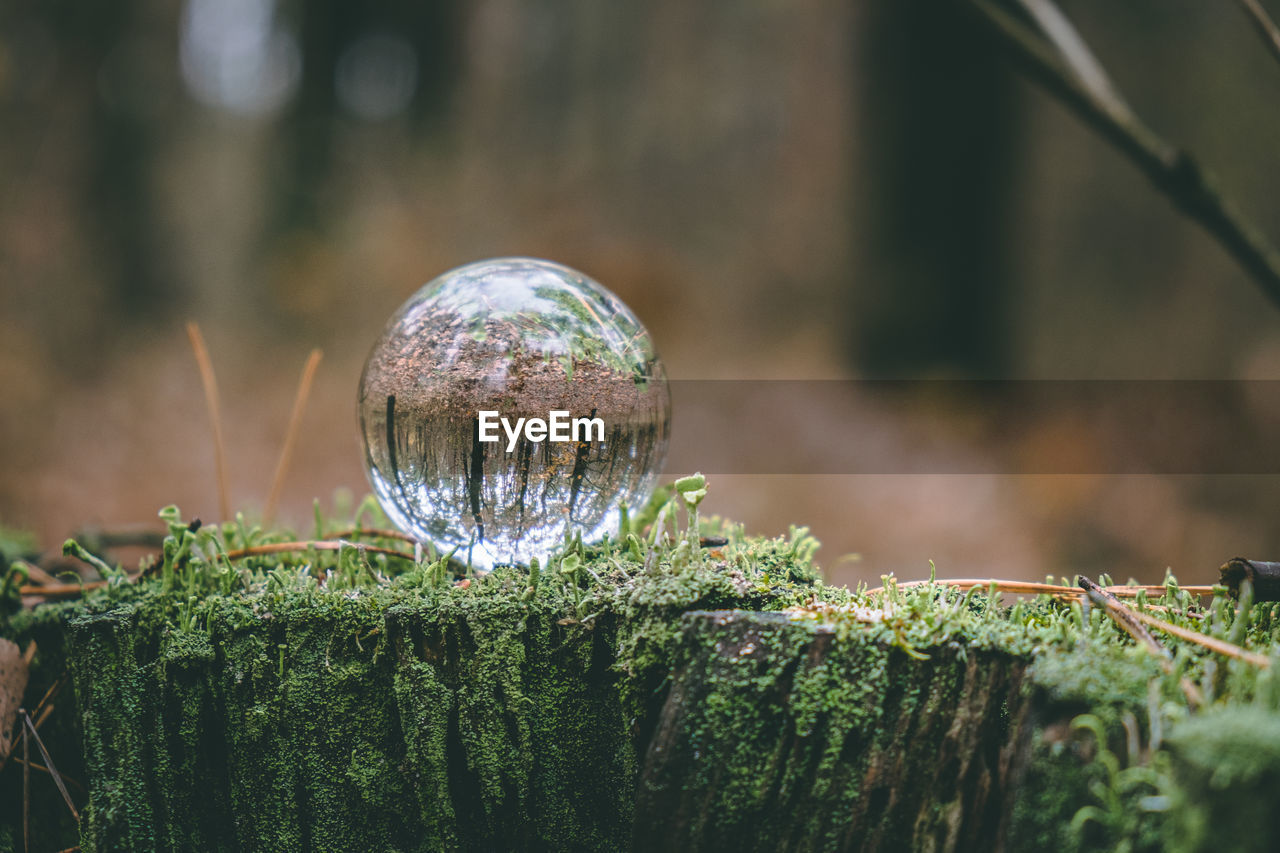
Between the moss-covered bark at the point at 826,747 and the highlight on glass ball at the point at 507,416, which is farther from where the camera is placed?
the highlight on glass ball at the point at 507,416

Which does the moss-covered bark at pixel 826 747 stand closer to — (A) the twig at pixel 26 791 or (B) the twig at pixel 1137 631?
(B) the twig at pixel 1137 631

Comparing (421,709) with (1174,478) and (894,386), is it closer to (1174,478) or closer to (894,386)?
(1174,478)

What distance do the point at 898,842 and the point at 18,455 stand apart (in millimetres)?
Answer: 7597

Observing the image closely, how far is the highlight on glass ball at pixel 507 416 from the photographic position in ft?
4.95

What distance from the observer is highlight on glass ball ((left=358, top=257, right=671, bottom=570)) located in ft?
4.95

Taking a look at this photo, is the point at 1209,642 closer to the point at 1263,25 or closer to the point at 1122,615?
the point at 1122,615

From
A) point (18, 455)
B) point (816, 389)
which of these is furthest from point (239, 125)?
point (816, 389)

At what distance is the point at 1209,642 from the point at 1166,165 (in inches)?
46.8

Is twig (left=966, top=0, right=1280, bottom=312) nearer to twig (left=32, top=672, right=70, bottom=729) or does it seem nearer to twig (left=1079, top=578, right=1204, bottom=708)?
twig (left=1079, top=578, right=1204, bottom=708)

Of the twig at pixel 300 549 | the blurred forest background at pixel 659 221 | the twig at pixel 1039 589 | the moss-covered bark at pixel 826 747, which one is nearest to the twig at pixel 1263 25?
the twig at pixel 1039 589

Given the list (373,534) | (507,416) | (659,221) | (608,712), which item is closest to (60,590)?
(373,534)

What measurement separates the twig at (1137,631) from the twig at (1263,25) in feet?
3.68

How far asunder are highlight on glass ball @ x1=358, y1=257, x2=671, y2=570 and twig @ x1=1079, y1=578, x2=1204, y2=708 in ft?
2.78

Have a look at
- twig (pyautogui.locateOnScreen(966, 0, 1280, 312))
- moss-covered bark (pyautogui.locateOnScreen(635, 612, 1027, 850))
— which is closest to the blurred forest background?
twig (pyautogui.locateOnScreen(966, 0, 1280, 312))
